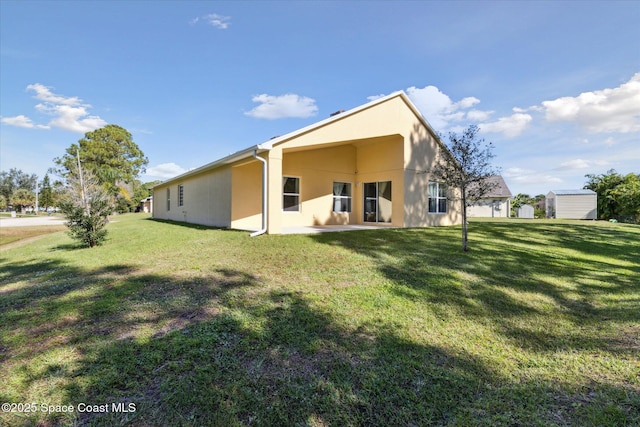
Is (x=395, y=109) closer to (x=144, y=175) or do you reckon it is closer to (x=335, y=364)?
(x=335, y=364)

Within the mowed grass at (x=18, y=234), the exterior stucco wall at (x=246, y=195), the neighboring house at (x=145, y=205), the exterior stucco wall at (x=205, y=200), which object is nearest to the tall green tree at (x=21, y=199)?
the neighboring house at (x=145, y=205)

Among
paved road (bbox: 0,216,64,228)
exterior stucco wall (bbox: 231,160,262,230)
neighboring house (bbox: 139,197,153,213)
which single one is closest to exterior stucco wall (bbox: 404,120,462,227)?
exterior stucco wall (bbox: 231,160,262,230)

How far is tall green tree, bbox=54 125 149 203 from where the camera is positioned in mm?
36031

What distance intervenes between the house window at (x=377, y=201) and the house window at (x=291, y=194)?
3723 mm

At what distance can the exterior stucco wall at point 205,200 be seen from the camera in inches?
496

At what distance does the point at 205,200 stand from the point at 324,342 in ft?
43.5

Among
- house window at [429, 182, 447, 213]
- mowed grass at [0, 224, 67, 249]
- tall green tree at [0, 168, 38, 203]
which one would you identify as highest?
tall green tree at [0, 168, 38, 203]

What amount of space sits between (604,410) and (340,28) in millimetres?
12519

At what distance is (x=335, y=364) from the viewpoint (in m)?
2.81

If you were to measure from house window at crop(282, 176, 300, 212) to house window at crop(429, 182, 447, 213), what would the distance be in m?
6.55

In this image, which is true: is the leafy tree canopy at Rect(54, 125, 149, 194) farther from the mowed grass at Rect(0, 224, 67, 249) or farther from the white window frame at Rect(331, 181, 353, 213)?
the white window frame at Rect(331, 181, 353, 213)

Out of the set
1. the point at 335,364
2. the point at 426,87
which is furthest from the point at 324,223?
the point at 335,364

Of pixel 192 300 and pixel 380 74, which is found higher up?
pixel 380 74

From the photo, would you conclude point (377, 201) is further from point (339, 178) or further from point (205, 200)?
point (205, 200)
